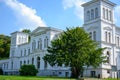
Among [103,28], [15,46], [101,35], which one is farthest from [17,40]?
[101,35]

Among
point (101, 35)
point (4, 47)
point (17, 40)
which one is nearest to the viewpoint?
point (101, 35)

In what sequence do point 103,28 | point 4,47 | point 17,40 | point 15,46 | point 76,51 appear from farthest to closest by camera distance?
point 4,47, point 15,46, point 17,40, point 103,28, point 76,51

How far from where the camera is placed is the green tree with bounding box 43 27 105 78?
36031mm

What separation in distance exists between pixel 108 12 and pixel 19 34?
38021mm

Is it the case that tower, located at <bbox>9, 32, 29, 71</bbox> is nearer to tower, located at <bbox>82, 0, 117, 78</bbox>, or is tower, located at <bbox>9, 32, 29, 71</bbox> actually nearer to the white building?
the white building

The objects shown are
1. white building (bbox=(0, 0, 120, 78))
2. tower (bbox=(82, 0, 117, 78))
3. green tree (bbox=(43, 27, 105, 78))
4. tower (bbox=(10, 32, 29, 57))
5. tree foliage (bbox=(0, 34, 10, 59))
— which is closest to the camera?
green tree (bbox=(43, 27, 105, 78))

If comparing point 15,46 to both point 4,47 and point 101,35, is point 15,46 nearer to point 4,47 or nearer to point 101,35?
point 4,47

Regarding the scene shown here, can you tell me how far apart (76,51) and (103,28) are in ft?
34.6

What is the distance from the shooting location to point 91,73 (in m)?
43.8

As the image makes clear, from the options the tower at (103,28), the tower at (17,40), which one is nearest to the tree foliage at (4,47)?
the tower at (17,40)

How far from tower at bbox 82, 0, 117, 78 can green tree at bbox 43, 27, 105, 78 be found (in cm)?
607

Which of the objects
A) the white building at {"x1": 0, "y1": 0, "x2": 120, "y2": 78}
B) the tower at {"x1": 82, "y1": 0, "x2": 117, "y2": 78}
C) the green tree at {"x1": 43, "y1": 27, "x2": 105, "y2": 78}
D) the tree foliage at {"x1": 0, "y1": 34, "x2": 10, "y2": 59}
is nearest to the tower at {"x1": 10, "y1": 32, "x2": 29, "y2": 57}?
the tree foliage at {"x1": 0, "y1": 34, "x2": 10, "y2": 59}

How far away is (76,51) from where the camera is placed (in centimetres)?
3641

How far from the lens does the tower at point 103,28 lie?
43531mm
